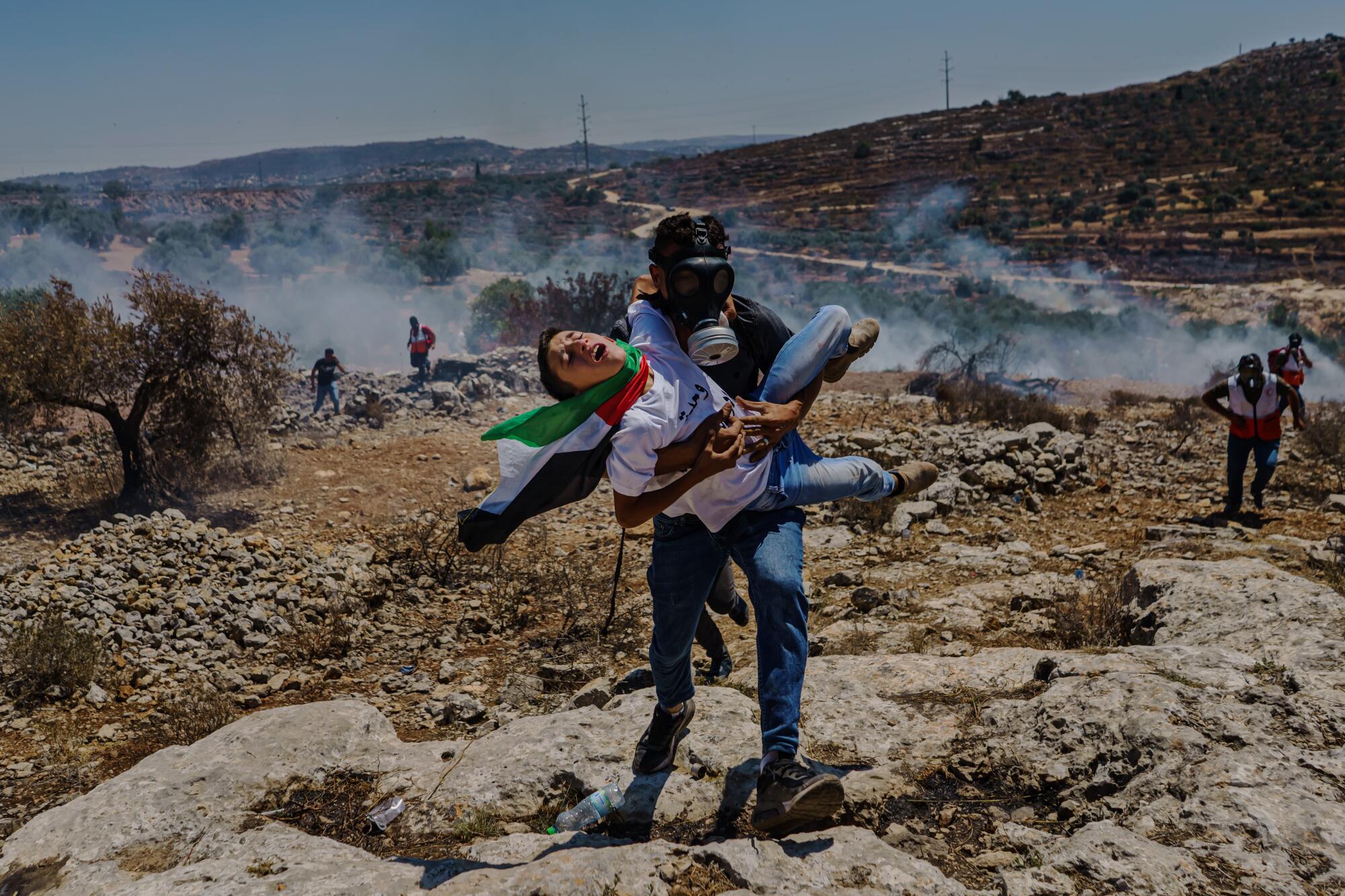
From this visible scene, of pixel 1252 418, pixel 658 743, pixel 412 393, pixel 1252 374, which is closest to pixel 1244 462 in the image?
pixel 1252 418

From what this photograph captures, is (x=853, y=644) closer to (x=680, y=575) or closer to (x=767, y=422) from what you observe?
(x=680, y=575)

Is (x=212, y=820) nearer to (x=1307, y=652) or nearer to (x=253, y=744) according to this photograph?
(x=253, y=744)

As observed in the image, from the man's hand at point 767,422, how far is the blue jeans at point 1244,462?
618cm

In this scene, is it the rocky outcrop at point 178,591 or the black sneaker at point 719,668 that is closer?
the black sneaker at point 719,668

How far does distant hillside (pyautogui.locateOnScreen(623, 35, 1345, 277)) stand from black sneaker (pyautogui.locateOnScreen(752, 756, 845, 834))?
106 feet

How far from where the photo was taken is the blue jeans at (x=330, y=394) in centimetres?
1357

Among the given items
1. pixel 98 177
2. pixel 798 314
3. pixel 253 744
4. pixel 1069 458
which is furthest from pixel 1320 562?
pixel 98 177

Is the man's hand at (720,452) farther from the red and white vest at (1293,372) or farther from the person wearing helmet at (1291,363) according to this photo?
the red and white vest at (1293,372)

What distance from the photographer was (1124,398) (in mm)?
14141

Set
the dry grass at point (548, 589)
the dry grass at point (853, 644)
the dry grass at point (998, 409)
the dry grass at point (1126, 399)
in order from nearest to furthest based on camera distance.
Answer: the dry grass at point (853, 644) < the dry grass at point (548, 589) < the dry grass at point (998, 409) < the dry grass at point (1126, 399)

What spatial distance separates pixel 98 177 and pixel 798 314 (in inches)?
5452

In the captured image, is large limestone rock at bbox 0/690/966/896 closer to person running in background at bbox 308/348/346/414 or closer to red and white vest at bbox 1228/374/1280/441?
red and white vest at bbox 1228/374/1280/441

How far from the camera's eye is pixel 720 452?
2.67 m

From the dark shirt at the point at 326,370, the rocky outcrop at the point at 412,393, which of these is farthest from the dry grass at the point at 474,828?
the dark shirt at the point at 326,370
